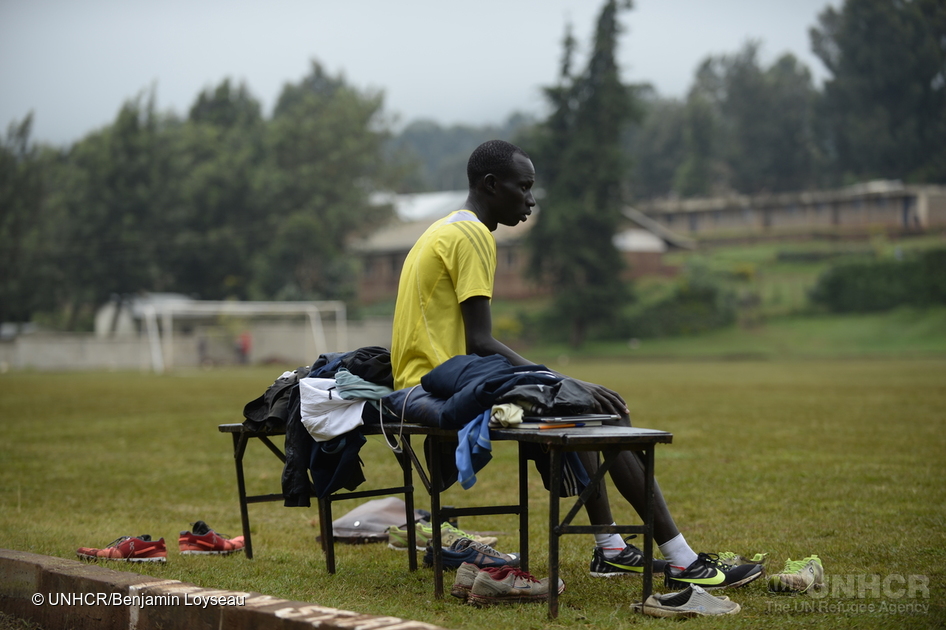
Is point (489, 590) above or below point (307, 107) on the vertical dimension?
below

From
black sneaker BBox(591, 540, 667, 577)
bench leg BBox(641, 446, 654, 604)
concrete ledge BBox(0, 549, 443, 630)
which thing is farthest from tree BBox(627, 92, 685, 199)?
concrete ledge BBox(0, 549, 443, 630)

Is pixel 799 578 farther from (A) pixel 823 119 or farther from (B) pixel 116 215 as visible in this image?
(A) pixel 823 119

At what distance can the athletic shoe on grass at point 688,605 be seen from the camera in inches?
130

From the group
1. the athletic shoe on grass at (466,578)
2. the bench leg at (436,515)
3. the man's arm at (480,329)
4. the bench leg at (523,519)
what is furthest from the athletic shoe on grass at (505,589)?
the man's arm at (480,329)

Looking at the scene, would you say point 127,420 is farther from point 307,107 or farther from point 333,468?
point 307,107

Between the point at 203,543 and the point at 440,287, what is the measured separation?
1942mm

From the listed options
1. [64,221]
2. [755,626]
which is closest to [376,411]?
[755,626]

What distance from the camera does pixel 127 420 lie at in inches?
498

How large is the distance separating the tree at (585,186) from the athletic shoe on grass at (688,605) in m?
40.8

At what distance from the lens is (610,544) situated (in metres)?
4.19

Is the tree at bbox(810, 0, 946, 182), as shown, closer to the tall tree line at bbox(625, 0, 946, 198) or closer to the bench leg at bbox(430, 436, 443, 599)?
the tall tree line at bbox(625, 0, 946, 198)

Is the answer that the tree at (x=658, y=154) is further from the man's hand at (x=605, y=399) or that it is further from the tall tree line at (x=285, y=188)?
the man's hand at (x=605, y=399)

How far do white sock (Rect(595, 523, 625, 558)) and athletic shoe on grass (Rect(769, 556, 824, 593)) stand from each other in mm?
694

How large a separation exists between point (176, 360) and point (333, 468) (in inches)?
1395
